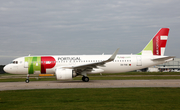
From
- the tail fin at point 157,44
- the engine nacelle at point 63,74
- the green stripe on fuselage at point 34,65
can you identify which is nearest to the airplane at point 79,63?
the green stripe on fuselage at point 34,65

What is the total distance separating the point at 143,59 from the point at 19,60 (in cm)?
1656

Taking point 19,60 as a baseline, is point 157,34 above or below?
above

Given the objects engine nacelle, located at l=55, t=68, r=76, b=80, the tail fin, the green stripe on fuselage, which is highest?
the tail fin

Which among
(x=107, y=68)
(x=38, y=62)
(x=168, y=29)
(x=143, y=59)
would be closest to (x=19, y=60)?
(x=38, y=62)

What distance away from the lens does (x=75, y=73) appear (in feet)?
80.8

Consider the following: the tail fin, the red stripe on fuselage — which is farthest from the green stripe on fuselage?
the tail fin

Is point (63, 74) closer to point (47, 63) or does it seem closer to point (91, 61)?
point (47, 63)

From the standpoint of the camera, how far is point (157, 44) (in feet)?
95.8

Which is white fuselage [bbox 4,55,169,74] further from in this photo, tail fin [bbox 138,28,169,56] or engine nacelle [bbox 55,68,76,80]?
engine nacelle [bbox 55,68,76,80]

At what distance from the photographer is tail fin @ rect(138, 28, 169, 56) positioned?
2912 centimetres

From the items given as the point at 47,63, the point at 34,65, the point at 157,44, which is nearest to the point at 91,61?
the point at 47,63

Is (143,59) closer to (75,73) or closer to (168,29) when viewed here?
(168,29)

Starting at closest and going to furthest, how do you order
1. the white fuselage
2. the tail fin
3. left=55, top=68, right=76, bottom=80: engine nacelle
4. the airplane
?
left=55, top=68, right=76, bottom=80: engine nacelle → the airplane → the white fuselage → the tail fin
